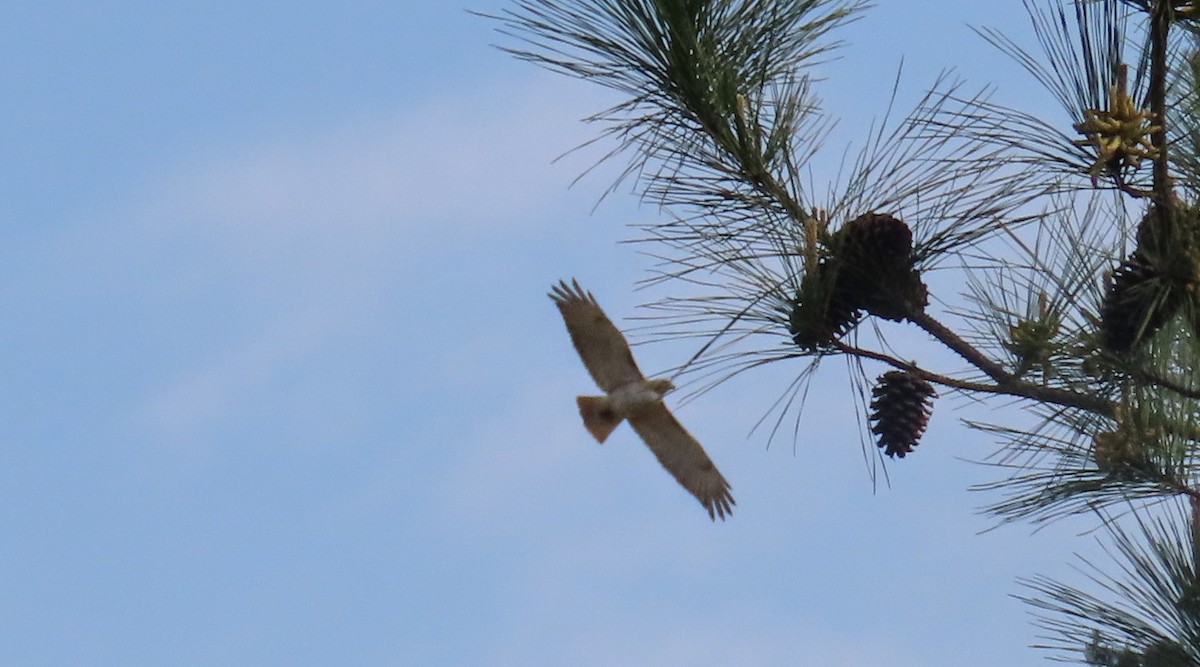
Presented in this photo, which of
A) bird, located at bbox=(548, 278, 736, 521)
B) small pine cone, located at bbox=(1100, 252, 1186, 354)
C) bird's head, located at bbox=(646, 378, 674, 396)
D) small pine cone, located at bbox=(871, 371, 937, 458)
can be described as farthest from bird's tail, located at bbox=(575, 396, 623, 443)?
small pine cone, located at bbox=(1100, 252, 1186, 354)

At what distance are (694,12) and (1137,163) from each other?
27.6 inches

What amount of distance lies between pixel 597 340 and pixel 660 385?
0.67ft

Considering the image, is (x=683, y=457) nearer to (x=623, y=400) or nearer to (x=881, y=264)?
(x=623, y=400)

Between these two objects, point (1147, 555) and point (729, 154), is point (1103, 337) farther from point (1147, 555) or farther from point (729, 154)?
point (729, 154)

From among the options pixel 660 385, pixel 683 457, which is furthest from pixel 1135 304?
pixel 683 457

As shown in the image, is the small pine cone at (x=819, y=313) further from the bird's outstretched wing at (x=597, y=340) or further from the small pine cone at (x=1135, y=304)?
the bird's outstretched wing at (x=597, y=340)

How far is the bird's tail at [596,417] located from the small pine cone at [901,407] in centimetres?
144

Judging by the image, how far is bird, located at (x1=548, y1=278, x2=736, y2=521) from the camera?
372cm

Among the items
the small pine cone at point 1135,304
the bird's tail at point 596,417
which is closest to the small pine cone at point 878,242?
the small pine cone at point 1135,304

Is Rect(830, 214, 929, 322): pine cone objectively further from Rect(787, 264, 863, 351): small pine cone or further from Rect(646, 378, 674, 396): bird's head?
Rect(646, 378, 674, 396): bird's head

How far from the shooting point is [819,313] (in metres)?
2.34

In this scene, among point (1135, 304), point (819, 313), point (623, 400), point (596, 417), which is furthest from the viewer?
point (596, 417)

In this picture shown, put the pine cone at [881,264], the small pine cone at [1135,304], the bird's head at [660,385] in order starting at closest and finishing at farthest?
the small pine cone at [1135,304], the pine cone at [881,264], the bird's head at [660,385]

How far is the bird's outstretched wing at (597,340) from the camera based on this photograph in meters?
3.73
